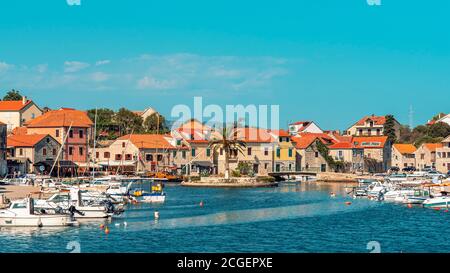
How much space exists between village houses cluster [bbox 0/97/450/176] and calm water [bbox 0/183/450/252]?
3750 centimetres

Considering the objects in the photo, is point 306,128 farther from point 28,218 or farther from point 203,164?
point 28,218

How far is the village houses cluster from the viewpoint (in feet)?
291

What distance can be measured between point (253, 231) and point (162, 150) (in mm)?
62499

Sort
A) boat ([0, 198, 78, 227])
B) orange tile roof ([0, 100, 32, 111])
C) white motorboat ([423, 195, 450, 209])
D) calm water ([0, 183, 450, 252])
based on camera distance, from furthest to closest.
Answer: orange tile roof ([0, 100, 32, 111]) < white motorboat ([423, 195, 450, 209]) < boat ([0, 198, 78, 227]) < calm water ([0, 183, 450, 252])

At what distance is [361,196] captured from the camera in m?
66.0

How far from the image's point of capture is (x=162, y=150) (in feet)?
326

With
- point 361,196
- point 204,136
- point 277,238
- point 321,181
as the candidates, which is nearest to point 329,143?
point 321,181

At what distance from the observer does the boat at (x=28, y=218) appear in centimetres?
3684

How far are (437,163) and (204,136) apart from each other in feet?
134

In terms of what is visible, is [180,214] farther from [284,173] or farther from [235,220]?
[284,173]

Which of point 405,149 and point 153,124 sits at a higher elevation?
point 153,124

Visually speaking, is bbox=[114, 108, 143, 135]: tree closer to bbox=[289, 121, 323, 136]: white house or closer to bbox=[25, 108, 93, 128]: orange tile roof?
bbox=[25, 108, 93, 128]: orange tile roof

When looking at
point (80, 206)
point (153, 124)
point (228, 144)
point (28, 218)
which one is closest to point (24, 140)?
point (228, 144)

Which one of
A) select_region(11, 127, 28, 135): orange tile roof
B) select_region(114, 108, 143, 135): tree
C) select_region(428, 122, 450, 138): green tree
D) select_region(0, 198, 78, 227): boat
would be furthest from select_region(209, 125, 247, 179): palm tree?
select_region(428, 122, 450, 138): green tree
